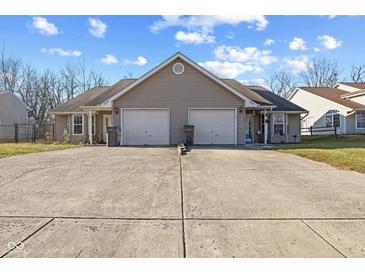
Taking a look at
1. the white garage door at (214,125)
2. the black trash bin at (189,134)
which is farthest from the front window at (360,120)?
the black trash bin at (189,134)

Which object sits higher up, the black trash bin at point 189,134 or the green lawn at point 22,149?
the black trash bin at point 189,134

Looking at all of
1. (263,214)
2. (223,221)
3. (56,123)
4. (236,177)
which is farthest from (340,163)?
(56,123)

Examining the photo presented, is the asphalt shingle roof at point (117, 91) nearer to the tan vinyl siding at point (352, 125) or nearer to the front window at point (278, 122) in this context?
the front window at point (278, 122)

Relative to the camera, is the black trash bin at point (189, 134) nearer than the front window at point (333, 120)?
Yes

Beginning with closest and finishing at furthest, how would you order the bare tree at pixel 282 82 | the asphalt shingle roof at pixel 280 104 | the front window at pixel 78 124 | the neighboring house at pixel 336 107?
the asphalt shingle roof at pixel 280 104
the front window at pixel 78 124
the neighboring house at pixel 336 107
the bare tree at pixel 282 82

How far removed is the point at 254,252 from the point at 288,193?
293cm

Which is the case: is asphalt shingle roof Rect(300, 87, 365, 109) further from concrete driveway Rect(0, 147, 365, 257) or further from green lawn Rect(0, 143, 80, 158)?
green lawn Rect(0, 143, 80, 158)

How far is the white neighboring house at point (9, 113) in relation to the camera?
29.7m

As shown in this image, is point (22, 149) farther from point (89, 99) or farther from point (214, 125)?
point (214, 125)

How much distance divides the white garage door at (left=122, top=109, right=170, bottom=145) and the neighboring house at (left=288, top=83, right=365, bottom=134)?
16.4 meters

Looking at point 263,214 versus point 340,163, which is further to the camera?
point 340,163

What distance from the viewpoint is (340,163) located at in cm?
941

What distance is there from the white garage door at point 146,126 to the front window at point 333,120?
56.3 feet
